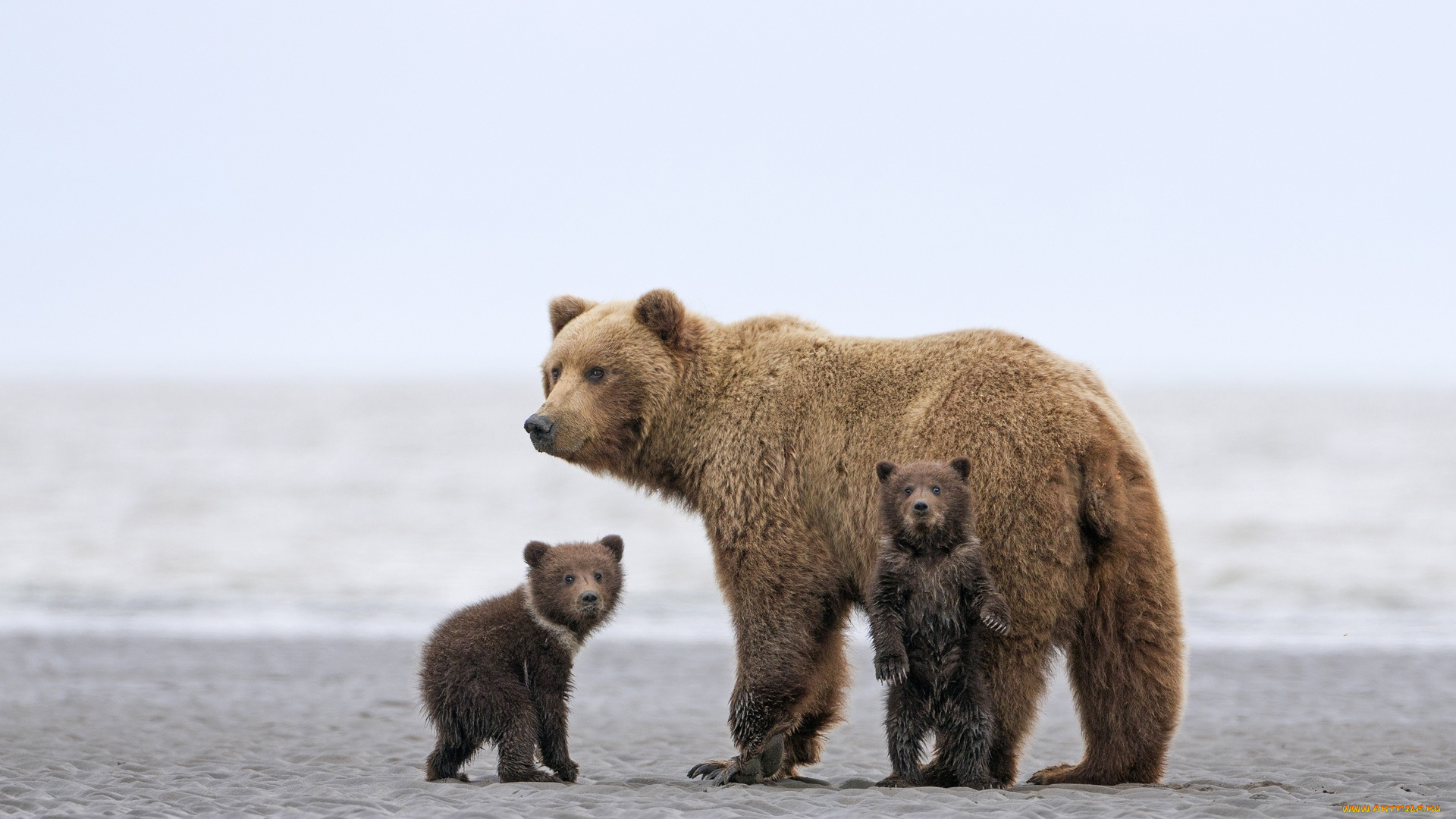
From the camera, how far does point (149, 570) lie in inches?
803

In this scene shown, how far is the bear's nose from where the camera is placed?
6.89m

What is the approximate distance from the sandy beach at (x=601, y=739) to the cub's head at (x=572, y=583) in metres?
0.84

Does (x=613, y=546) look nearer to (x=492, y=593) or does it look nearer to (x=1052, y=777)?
(x=1052, y=777)

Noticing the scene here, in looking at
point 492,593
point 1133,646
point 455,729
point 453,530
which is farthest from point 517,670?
point 453,530

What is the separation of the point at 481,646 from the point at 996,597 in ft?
8.28

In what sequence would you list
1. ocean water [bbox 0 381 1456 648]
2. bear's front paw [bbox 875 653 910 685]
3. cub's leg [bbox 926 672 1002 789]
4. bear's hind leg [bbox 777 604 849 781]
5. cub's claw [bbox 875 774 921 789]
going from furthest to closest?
1. ocean water [bbox 0 381 1456 648]
2. bear's hind leg [bbox 777 604 849 781]
3. cub's claw [bbox 875 774 921 789]
4. cub's leg [bbox 926 672 1002 789]
5. bear's front paw [bbox 875 653 910 685]

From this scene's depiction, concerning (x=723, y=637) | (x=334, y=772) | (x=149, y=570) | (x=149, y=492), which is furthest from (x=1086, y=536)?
(x=149, y=492)

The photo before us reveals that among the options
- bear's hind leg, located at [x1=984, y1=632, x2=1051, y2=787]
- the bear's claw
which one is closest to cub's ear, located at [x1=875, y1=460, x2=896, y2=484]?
bear's hind leg, located at [x1=984, y1=632, x2=1051, y2=787]

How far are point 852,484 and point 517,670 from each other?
6.18ft

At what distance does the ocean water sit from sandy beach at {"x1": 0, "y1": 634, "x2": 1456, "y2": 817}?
2.12 meters

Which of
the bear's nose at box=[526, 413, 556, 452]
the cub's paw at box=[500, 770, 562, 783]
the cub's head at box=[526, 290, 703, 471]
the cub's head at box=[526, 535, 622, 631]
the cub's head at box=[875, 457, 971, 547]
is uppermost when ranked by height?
the cub's head at box=[526, 290, 703, 471]

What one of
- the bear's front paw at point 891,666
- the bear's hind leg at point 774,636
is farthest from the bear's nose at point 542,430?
the bear's front paw at point 891,666

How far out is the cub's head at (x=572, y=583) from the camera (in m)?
6.71

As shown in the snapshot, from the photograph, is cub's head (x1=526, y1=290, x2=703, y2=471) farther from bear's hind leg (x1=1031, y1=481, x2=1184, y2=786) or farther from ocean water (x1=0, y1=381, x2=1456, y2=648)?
ocean water (x1=0, y1=381, x2=1456, y2=648)
